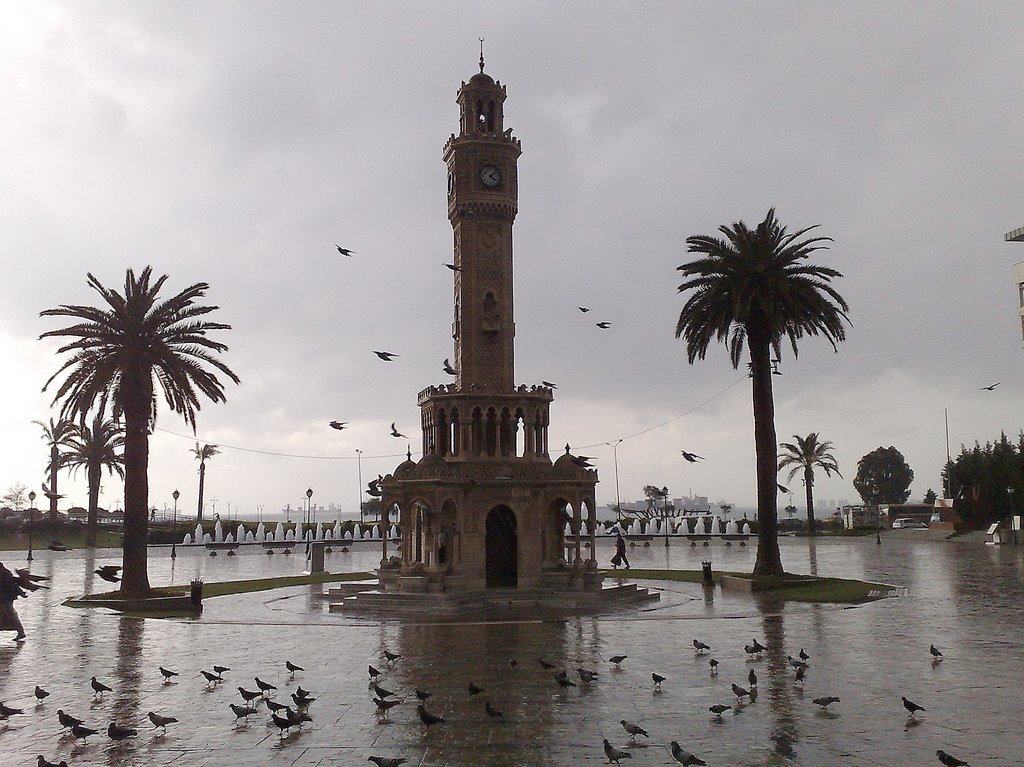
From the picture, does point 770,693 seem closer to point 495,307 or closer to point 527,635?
point 527,635

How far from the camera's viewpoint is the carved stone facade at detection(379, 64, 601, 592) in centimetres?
3447

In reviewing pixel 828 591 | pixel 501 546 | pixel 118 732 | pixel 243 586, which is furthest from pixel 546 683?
pixel 243 586

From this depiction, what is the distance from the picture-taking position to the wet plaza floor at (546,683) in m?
12.3

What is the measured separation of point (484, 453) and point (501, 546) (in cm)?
390

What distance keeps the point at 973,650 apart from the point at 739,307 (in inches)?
683

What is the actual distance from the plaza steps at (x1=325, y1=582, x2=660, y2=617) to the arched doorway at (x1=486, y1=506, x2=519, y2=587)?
2.18 metres

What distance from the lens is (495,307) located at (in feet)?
125

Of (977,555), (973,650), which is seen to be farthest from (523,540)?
(977,555)

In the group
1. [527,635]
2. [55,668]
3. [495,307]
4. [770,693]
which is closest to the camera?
[770,693]

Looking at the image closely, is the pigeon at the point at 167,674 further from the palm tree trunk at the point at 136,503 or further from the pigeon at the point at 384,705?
the palm tree trunk at the point at 136,503

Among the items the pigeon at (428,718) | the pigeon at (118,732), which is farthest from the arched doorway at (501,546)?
the pigeon at (118,732)

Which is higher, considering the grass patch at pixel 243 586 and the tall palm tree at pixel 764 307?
the tall palm tree at pixel 764 307

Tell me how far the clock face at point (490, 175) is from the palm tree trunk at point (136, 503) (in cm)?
1676

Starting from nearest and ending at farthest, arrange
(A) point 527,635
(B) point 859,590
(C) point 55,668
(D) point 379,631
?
(C) point 55,668 < (A) point 527,635 < (D) point 379,631 < (B) point 859,590
